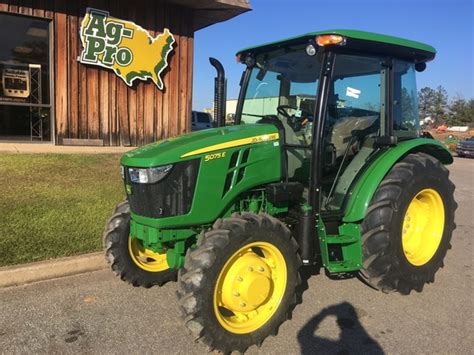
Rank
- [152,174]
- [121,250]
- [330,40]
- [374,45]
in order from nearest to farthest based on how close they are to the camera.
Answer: [152,174] → [330,40] → [374,45] → [121,250]

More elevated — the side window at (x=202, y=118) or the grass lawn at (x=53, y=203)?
the side window at (x=202, y=118)

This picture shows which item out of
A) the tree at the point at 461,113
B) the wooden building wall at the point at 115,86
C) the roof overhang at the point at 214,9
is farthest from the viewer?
the tree at the point at 461,113

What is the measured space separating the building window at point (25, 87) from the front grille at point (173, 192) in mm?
8544

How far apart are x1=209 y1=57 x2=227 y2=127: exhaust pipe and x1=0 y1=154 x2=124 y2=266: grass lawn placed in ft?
6.65

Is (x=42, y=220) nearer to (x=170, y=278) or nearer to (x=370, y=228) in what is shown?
(x=170, y=278)

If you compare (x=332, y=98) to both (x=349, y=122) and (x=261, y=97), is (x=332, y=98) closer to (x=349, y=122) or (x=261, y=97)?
(x=349, y=122)

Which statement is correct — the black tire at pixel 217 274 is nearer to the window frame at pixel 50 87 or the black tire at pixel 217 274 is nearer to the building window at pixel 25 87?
the window frame at pixel 50 87

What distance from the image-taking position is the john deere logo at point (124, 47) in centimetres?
1052

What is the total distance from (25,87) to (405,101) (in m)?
9.44

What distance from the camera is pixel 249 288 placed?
3.20 m

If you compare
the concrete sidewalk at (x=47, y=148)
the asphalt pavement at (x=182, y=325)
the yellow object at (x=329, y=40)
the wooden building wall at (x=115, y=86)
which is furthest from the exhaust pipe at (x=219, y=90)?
the wooden building wall at (x=115, y=86)

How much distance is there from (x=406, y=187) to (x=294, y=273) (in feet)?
4.45

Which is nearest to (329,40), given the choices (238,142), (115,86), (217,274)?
(238,142)

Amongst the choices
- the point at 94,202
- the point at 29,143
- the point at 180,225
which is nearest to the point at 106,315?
the point at 180,225
